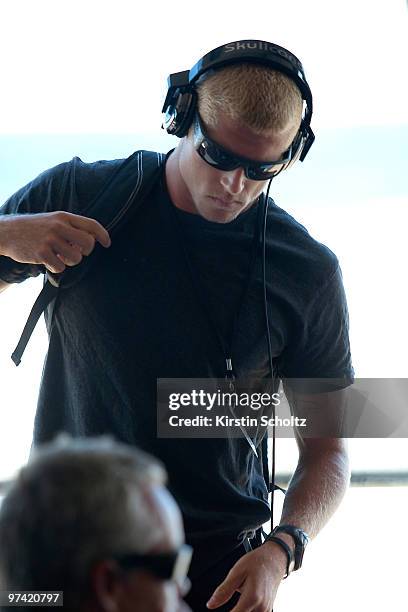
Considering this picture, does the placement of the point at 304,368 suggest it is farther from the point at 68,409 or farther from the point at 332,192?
the point at 332,192

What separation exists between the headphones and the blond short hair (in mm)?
12

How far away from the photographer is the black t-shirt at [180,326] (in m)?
1.47

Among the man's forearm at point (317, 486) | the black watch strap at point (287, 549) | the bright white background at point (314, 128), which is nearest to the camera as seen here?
the black watch strap at point (287, 549)

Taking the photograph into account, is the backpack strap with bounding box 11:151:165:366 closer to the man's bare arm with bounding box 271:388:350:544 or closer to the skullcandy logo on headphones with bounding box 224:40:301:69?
the skullcandy logo on headphones with bounding box 224:40:301:69

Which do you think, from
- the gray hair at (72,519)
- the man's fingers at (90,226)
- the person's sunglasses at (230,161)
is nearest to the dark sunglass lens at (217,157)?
the person's sunglasses at (230,161)

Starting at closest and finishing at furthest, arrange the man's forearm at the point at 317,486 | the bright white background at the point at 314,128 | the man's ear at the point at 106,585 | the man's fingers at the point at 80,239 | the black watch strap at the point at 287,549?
the man's ear at the point at 106,585
the man's fingers at the point at 80,239
the black watch strap at the point at 287,549
the man's forearm at the point at 317,486
the bright white background at the point at 314,128

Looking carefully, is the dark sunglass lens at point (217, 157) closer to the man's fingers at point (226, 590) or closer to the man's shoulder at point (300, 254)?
the man's shoulder at point (300, 254)

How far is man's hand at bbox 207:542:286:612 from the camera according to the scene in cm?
136

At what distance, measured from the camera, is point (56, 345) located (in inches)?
59.9

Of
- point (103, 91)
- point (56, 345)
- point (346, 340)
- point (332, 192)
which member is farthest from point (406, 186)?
point (56, 345)

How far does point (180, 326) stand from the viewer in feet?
4.91

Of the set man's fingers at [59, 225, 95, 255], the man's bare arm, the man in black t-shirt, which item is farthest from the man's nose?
the man's bare arm

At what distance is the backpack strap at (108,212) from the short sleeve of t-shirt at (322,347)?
35cm

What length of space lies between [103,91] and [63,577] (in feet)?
8.64
